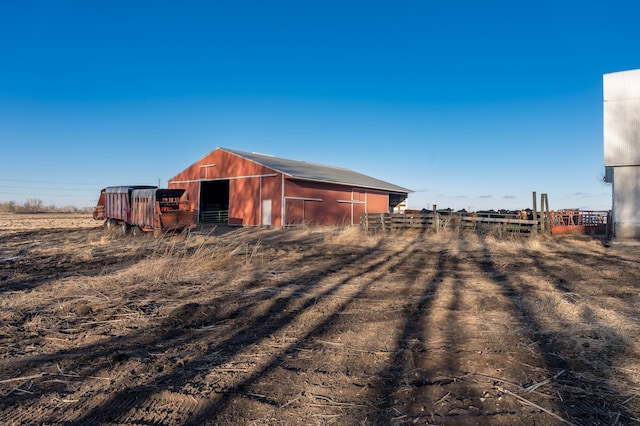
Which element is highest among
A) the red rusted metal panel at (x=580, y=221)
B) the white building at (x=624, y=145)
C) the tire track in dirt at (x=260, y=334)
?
the white building at (x=624, y=145)

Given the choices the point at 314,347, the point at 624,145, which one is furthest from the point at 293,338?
the point at 624,145

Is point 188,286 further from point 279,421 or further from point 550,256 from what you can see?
point 550,256

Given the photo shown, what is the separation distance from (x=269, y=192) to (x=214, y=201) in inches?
425

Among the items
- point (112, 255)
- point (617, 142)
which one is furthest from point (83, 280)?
point (617, 142)

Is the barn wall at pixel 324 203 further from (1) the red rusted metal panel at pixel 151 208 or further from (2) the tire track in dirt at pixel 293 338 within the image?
(2) the tire track in dirt at pixel 293 338

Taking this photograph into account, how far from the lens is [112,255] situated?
13125mm

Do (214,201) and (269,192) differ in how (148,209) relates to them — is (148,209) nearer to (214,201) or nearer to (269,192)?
(269,192)

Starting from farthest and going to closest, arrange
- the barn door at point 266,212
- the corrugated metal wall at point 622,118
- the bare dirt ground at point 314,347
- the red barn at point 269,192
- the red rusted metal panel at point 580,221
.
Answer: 1. the barn door at point 266,212
2. the red barn at point 269,192
3. the red rusted metal panel at point 580,221
4. the corrugated metal wall at point 622,118
5. the bare dirt ground at point 314,347

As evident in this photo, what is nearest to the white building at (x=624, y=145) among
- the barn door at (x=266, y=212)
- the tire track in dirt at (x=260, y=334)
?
the tire track in dirt at (x=260, y=334)

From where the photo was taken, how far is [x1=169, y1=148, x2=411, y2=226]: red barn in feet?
92.5

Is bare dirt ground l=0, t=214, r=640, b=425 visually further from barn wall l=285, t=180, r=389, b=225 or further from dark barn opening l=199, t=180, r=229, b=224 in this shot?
dark barn opening l=199, t=180, r=229, b=224

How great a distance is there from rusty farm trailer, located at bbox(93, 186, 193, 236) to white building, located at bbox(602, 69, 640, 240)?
19035 mm

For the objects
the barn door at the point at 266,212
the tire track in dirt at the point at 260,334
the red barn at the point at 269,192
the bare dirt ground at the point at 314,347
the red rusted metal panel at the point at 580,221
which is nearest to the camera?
the bare dirt ground at the point at 314,347

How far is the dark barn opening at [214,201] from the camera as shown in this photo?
113 ft
